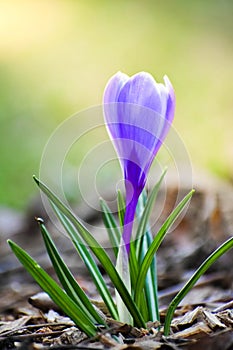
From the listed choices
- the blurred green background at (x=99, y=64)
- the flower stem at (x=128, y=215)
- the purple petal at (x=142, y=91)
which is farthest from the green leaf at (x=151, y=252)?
the blurred green background at (x=99, y=64)

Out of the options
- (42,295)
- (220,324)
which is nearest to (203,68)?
(42,295)

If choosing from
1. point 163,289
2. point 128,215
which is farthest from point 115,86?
point 163,289

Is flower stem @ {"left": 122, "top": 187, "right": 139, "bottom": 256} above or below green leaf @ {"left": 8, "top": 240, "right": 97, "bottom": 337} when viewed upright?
above

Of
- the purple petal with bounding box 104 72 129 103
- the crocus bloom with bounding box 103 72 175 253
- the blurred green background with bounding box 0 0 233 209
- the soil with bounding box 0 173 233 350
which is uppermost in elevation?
the blurred green background with bounding box 0 0 233 209

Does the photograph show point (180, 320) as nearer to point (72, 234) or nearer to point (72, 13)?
point (72, 234)

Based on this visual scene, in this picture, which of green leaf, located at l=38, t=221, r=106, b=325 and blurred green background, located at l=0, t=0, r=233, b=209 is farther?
blurred green background, located at l=0, t=0, r=233, b=209

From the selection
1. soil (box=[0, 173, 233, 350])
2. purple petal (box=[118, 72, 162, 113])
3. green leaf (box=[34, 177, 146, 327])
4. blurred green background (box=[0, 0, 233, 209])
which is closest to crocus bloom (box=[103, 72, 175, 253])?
purple petal (box=[118, 72, 162, 113])

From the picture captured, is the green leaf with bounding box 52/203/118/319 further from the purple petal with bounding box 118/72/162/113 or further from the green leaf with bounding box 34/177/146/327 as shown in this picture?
the purple petal with bounding box 118/72/162/113
